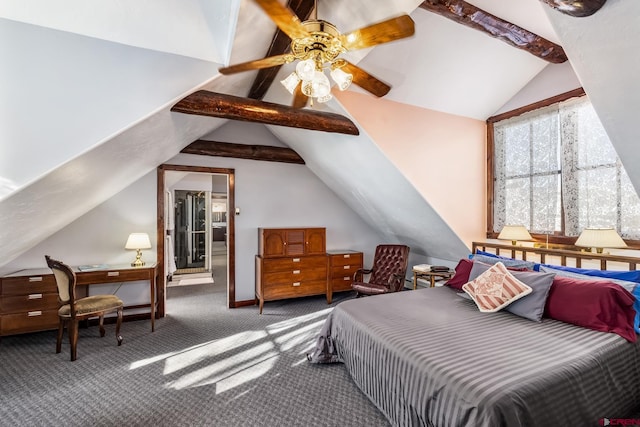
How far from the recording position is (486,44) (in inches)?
115

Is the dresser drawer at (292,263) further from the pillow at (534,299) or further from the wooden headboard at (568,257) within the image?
the pillow at (534,299)

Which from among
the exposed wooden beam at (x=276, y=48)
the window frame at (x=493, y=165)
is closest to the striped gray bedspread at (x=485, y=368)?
the window frame at (x=493, y=165)

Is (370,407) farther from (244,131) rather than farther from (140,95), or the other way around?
(244,131)

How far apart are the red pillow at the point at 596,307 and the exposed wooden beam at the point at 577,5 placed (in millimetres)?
1890

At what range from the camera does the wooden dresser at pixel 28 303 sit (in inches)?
121

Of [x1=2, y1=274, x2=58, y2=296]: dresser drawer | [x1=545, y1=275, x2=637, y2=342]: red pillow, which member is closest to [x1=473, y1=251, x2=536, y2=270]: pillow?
[x1=545, y1=275, x2=637, y2=342]: red pillow

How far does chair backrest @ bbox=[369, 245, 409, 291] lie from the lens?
4.10 meters

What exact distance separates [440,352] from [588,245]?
6.16 feet

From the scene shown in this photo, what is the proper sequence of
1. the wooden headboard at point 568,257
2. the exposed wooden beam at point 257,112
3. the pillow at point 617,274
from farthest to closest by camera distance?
the exposed wooden beam at point 257,112 → the wooden headboard at point 568,257 → the pillow at point 617,274

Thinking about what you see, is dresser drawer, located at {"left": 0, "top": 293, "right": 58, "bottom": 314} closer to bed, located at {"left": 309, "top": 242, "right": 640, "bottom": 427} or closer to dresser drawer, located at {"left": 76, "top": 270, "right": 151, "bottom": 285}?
dresser drawer, located at {"left": 76, "top": 270, "right": 151, "bottom": 285}

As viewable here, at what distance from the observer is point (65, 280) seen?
2.78m

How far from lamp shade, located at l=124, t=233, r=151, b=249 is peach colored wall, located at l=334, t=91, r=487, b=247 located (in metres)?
2.97

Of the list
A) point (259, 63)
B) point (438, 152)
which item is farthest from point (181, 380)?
point (438, 152)

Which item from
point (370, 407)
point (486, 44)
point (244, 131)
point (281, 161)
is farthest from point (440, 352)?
point (244, 131)
